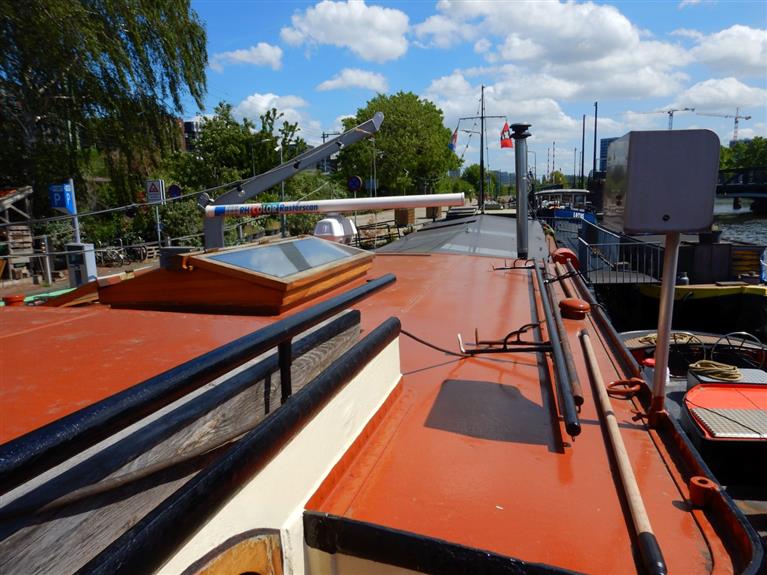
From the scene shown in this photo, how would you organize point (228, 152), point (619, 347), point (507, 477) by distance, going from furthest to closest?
point (228, 152) → point (619, 347) → point (507, 477)

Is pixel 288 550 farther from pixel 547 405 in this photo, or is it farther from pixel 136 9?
pixel 136 9

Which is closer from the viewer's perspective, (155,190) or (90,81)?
(155,190)

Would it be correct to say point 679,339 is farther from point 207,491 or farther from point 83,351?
point 207,491

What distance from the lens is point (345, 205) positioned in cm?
442

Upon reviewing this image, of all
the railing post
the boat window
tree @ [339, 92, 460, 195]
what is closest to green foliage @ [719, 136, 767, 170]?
tree @ [339, 92, 460, 195]

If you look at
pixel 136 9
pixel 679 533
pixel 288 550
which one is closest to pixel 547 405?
pixel 679 533

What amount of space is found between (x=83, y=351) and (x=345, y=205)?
252 cm

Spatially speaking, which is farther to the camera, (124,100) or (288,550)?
(124,100)

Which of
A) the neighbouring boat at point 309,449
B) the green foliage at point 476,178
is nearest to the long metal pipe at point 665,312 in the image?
the neighbouring boat at point 309,449

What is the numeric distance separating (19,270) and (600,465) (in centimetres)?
1799

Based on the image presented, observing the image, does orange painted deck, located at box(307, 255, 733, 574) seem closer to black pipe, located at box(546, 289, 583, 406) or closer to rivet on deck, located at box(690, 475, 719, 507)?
rivet on deck, located at box(690, 475, 719, 507)

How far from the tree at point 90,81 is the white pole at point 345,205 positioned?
13.7 m

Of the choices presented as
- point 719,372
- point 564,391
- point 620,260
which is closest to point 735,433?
point 719,372

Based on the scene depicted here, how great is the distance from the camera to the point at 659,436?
2.43 m
